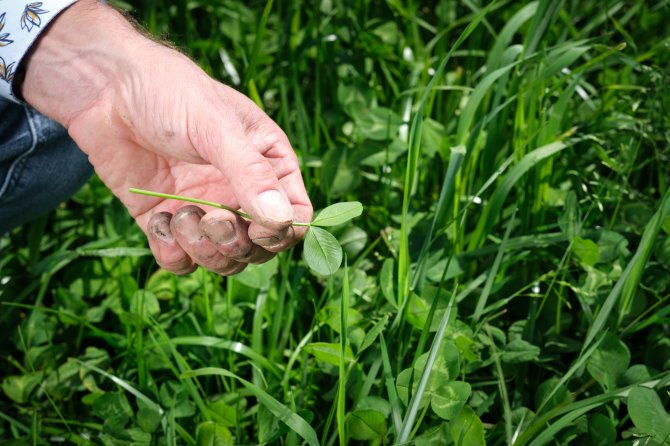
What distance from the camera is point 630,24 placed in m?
2.41

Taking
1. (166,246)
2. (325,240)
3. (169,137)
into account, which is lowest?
(166,246)

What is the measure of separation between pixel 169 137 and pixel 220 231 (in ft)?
0.71

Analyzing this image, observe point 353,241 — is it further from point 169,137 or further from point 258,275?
point 169,137

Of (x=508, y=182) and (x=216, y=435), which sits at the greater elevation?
(x=508, y=182)

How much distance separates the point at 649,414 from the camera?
1.15m

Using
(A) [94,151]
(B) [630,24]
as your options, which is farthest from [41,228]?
(B) [630,24]

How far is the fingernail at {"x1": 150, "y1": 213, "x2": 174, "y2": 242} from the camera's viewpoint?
1.31 m

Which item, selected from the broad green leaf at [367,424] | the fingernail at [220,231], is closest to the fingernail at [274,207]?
the fingernail at [220,231]

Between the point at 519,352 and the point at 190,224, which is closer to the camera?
the point at 190,224

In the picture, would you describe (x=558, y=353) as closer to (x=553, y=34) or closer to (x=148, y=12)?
(x=553, y=34)

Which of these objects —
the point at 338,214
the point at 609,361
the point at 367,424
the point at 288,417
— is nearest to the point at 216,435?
the point at 288,417

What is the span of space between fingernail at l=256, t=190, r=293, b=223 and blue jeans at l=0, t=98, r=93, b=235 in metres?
0.80

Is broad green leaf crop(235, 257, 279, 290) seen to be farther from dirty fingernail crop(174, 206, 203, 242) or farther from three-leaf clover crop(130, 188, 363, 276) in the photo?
three-leaf clover crop(130, 188, 363, 276)

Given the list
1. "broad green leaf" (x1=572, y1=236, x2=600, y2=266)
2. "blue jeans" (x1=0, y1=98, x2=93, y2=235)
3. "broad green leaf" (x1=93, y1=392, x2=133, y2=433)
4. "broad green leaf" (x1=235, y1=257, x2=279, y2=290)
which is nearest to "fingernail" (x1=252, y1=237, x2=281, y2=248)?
"broad green leaf" (x1=235, y1=257, x2=279, y2=290)
